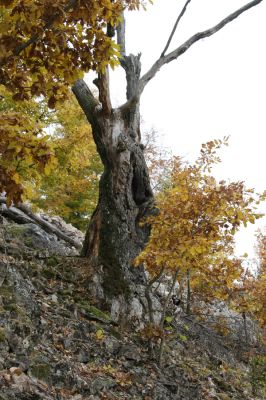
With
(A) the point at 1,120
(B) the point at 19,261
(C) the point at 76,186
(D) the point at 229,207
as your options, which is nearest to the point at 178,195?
(D) the point at 229,207

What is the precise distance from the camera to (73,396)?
4.16 meters

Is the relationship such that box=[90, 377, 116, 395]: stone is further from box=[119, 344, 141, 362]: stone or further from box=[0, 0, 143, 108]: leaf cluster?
box=[0, 0, 143, 108]: leaf cluster

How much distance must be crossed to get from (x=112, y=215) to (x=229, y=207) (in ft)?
9.17

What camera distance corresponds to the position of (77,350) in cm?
518

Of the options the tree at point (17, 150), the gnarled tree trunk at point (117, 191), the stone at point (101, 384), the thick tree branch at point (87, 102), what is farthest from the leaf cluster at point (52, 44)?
the thick tree branch at point (87, 102)

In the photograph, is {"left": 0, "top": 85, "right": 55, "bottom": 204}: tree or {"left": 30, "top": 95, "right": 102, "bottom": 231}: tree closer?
{"left": 0, "top": 85, "right": 55, "bottom": 204}: tree

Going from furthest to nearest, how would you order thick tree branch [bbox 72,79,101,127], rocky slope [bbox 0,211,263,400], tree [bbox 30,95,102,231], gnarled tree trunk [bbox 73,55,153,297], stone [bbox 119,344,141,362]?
tree [bbox 30,95,102,231] → thick tree branch [bbox 72,79,101,127] → gnarled tree trunk [bbox 73,55,153,297] → stone [bbox 119,344,141,362] → rocky slope [bbox 0,211,263,400]

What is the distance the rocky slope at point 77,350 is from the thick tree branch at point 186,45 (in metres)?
3.99

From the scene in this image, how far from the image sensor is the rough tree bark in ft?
24.7

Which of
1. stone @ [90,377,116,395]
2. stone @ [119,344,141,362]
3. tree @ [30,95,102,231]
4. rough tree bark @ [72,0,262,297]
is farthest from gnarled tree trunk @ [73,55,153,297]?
stone @ [90,377,116,395]

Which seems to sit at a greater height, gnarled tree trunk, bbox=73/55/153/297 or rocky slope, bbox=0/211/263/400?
gnarled tree trunk, bbox=73/55/153/297

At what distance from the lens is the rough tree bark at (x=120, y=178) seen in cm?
752

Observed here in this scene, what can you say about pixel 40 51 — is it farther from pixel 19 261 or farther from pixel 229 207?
pixel 19 261

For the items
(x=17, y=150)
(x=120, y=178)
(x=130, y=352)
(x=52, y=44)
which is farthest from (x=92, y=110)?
(x=17, y=150)
